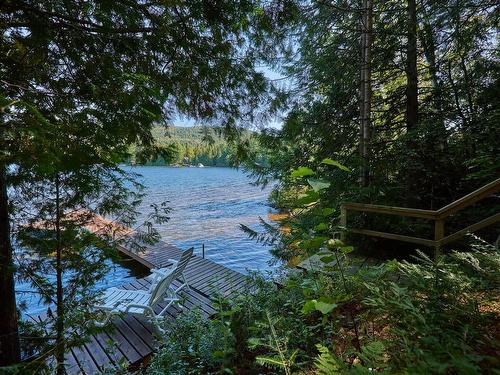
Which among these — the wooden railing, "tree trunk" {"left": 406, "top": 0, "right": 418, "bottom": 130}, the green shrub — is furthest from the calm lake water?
"tree trunk" {"left": 406, "top": 0, "right": 418, "bottom": 130}

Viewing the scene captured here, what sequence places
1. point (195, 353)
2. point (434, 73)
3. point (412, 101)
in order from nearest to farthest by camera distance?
1. point (195, 353)
2. point (412, 101)
3. point (434, 73)

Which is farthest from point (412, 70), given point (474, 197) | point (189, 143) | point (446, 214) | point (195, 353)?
point (195, 353)

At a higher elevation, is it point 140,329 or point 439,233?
point 439,233

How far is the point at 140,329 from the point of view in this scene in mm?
4293

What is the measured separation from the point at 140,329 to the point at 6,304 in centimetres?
240

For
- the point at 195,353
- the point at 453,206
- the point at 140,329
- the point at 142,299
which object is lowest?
the point at 140,329

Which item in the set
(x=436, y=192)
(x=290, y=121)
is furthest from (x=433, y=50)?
(x=290, y=121)

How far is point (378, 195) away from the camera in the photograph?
14.4ft

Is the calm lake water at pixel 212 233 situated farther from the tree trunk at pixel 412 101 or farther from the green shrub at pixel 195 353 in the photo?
the tree trunk at pixel 412 101

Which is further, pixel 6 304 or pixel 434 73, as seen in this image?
pixel 434 73

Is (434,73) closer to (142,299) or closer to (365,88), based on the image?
(365,88)

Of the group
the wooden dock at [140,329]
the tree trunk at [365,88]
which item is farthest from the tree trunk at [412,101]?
the wooden dock at [140,329]

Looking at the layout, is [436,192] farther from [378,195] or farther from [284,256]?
[284,256]

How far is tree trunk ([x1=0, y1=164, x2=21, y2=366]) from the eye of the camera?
88.8 inches
